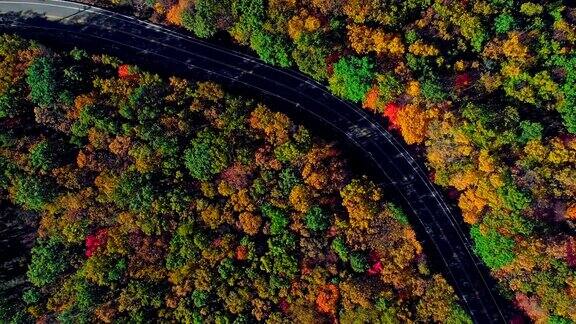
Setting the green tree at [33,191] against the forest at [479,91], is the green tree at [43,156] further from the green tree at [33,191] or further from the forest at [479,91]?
the forest at [479,91]

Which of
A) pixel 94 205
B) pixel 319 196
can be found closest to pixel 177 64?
pixel 94 205

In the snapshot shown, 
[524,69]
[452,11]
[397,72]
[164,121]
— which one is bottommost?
[164,121]

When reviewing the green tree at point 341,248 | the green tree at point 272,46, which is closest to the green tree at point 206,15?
the green tree at point 272,46

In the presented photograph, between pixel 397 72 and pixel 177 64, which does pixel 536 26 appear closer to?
pixel 397 72

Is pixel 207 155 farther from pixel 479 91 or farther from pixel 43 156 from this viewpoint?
pixel 479 91

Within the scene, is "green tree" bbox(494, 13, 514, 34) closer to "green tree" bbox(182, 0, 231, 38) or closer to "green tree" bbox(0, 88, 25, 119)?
"green tree" bbox(182, 0, 231, 38)

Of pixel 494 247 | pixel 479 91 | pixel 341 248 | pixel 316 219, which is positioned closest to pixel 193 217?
pixel 316 219

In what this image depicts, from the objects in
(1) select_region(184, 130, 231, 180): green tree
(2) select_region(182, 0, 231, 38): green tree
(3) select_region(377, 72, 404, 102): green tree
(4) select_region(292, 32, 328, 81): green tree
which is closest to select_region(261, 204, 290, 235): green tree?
(1) select_region(184, 130, 231, 180): green tree
